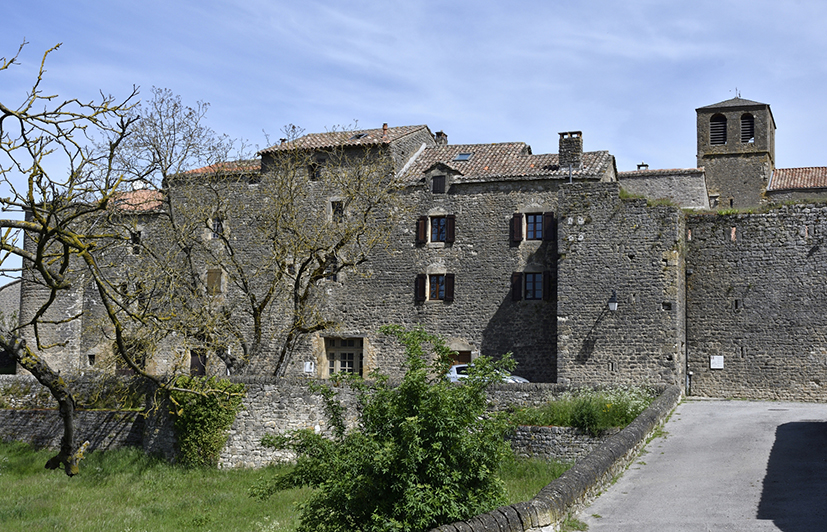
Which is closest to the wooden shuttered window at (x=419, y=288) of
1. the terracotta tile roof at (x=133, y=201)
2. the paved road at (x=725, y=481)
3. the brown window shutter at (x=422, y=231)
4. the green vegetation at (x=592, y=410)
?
the brown window shutter at (x=422, y=231)

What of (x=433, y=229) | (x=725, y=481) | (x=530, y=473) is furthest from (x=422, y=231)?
(x=725, y=481)

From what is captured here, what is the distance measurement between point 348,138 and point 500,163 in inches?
250

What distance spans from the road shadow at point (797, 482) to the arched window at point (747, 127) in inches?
1206

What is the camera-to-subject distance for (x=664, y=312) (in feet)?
78.9

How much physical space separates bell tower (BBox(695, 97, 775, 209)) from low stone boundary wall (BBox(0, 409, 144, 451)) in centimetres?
3256

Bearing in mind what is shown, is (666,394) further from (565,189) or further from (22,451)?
(22,451)

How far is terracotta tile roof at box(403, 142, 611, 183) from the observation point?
28312 mm

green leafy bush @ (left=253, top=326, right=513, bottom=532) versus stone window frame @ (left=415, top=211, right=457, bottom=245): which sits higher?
stone window frame @ (left=415, top=211, right=457, bottom=245)

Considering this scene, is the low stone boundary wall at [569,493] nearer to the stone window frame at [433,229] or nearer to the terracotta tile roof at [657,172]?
the stone window frame at [433,229]

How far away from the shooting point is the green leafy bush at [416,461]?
29.7 feet

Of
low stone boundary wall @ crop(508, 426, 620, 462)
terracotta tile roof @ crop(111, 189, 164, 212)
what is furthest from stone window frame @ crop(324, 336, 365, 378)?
low stone boundary wall @ crop(508, 426, 620, 462)

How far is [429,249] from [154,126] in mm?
10481

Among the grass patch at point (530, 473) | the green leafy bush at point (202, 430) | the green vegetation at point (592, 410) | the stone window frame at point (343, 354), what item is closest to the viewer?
the grass patch at point (530, 473)

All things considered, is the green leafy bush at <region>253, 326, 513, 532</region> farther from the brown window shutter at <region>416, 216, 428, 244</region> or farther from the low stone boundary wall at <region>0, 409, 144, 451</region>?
the brown window shutter at <region>416, 216, 428, 244</region>
